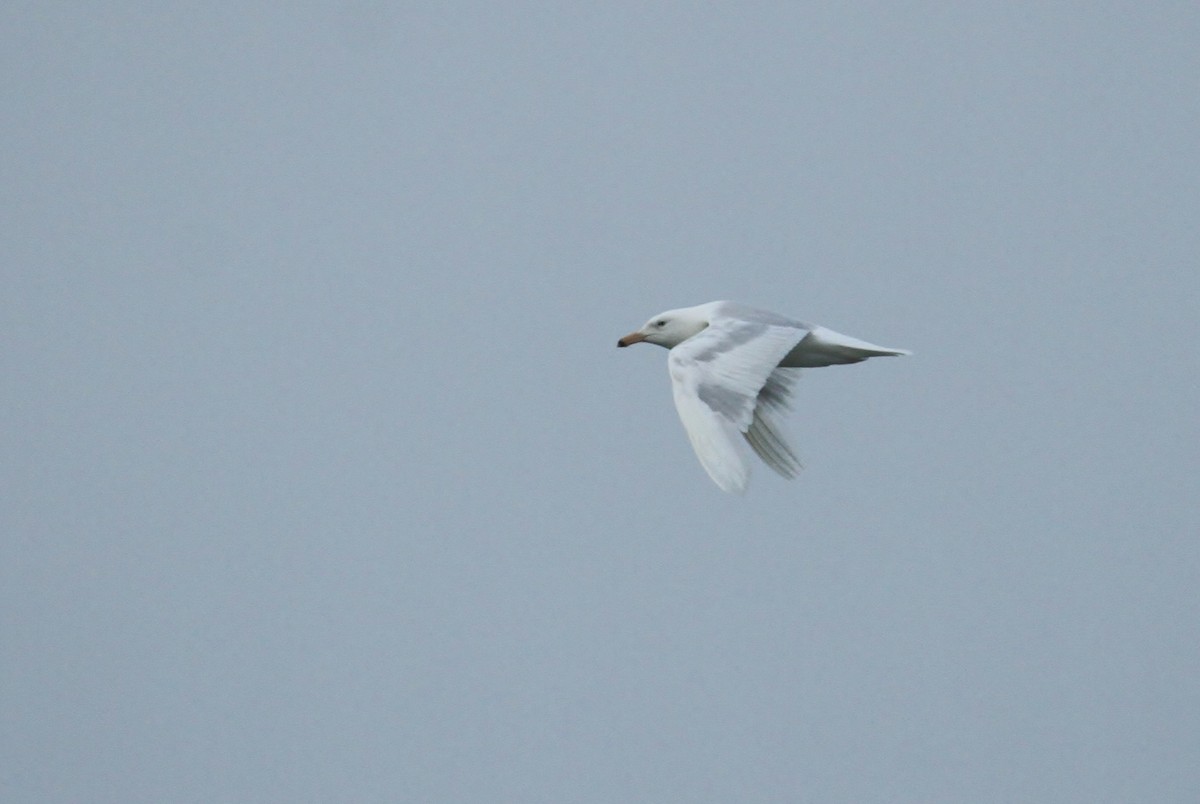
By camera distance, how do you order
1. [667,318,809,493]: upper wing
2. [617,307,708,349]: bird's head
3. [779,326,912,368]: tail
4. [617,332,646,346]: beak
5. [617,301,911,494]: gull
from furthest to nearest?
[617,332,646,346]: beak, [617,307,708,349]: bird's head, [779,326,912,368]: tail, [617,301,911,494]: gull, [667,318,809,493]: upper wing

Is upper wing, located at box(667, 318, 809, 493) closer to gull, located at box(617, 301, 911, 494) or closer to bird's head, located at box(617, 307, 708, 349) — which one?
gull, located at box(617, 301, 911, 494)

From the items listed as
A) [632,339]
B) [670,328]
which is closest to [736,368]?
[670,328]

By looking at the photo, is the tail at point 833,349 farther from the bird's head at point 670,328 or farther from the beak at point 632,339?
the beak at point 632,339

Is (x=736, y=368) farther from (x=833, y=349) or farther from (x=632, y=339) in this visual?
(x=632, y=339)

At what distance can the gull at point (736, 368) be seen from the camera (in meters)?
12.4

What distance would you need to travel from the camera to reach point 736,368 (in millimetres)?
13672

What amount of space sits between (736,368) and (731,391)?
53cm

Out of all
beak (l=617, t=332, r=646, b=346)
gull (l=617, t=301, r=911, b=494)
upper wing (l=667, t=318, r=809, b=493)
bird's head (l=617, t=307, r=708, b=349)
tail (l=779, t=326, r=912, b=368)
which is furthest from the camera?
beak (l=617, t=332, r=646, b=346)

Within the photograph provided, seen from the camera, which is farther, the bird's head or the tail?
the bird's head

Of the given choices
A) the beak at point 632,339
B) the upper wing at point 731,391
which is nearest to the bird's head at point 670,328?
the beak at point 632,339

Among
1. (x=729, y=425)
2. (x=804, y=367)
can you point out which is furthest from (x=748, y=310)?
(x=729, y=425)

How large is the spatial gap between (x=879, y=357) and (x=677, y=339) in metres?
2.02

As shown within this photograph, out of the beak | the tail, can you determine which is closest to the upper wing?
the tail

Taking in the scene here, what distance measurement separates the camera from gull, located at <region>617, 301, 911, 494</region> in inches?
489
